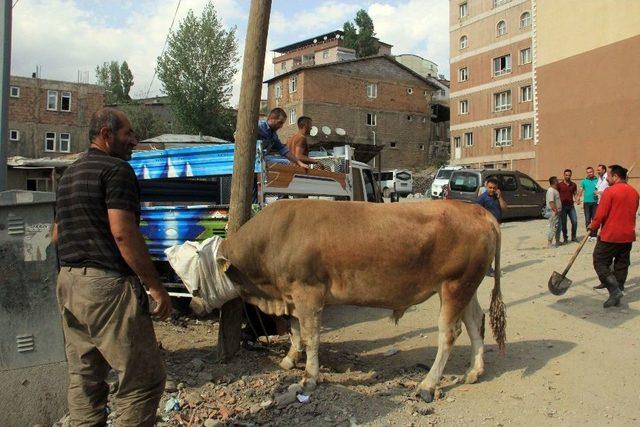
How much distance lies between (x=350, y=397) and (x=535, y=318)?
409cm

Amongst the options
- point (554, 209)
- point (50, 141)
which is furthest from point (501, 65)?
point (50, 141)

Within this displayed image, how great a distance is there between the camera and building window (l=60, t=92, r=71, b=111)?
41.0 meters

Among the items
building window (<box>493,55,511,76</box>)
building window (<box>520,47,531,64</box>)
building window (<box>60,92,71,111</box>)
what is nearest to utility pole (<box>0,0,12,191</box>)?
building window (<box>520,47,531,64</box>)

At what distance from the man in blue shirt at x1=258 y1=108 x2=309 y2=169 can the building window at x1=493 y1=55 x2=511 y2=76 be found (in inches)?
1352

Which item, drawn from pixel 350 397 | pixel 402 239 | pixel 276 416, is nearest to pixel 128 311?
pixel 276 416

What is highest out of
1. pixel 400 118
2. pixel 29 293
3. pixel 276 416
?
pixel 400 118

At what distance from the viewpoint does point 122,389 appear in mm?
3256

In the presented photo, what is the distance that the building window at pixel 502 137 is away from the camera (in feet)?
125

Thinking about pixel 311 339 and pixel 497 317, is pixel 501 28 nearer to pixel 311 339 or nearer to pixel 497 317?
pixel 497 317

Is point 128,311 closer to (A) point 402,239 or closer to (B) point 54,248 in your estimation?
(B) point 54,248

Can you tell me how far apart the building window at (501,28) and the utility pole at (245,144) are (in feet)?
119

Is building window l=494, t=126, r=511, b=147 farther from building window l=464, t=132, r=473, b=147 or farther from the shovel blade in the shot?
the shovel blade

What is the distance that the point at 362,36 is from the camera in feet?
212

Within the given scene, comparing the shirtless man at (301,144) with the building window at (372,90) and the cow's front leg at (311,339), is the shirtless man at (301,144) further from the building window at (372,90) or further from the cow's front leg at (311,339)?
the building window at (372,90)
